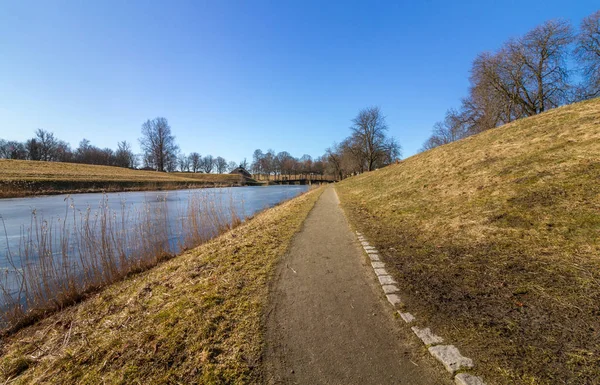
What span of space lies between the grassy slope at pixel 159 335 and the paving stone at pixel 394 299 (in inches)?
63.5

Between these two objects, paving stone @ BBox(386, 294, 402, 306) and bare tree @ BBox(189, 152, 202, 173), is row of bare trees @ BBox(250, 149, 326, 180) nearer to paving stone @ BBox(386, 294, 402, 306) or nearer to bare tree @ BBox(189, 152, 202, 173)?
bare tree @ BBox(189, 152, 202, 173)

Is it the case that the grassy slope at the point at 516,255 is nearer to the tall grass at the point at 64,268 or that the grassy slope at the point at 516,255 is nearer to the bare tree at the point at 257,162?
the tall grass at the point at 64,268

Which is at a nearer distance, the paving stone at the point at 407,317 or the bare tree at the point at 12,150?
the paving stone at the point at 407,317

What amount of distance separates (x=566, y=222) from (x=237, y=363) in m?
5.66

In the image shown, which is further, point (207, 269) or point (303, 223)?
point (303, 223)

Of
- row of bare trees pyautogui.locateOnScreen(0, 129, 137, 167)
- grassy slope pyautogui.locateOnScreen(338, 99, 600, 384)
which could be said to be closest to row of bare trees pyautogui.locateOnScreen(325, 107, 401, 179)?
grassy slope pyautogui.locateOnScreen(338, 99, 600, 384)

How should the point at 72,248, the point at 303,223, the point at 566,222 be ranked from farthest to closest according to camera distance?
the point at 303,223, the point at 72,248, the point at 566,222

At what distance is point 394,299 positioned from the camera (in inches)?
120

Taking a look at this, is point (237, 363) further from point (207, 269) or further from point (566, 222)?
point (566, 222)

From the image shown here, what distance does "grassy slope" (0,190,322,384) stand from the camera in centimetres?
212

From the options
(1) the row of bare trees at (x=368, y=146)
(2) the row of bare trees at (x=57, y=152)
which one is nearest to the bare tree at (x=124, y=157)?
(2) the row of bare trees at (x=57, y=152)

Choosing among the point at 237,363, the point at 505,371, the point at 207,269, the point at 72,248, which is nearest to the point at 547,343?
the point at 505,371

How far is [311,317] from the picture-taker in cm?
278

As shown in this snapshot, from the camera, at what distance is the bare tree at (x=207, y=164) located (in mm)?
104069
